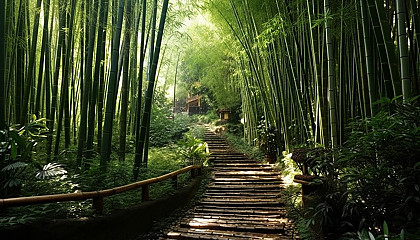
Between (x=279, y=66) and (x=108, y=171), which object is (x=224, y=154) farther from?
(x=108, y=171)

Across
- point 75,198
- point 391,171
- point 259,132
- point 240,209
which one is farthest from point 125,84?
point 259,132

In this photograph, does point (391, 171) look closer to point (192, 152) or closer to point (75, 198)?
point (75, 198)

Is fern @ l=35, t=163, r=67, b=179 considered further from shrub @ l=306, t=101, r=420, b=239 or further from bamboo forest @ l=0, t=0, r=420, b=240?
shrub @ l=306, t=101, r=420, b=239

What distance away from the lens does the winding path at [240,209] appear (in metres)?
2.73

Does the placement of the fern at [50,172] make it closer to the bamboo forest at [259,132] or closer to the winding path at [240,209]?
the bamboo forest at [259,132]

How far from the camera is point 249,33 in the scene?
16.6 ft

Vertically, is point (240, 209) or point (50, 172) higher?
point (50, 172)

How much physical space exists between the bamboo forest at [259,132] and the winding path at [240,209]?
0.02 meters

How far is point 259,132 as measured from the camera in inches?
252

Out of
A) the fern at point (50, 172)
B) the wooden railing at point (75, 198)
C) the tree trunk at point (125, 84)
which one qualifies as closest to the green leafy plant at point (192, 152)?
the tree trunk at point (125, 84)

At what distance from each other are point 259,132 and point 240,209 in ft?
10.1

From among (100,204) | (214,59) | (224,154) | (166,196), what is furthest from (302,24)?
(214,59)

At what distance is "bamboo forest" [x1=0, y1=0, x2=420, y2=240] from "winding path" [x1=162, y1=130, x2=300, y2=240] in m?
0.02

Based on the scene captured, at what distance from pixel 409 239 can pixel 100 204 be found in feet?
6.85
